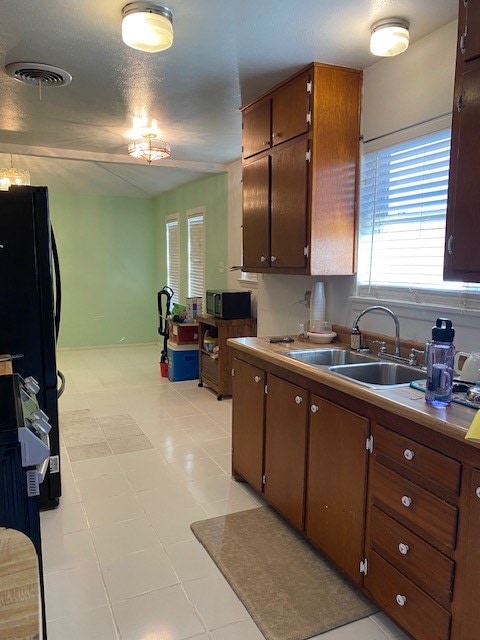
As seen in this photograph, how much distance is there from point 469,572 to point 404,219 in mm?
1699

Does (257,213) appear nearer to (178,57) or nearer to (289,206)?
(289,206)

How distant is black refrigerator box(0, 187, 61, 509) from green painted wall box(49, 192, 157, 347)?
4.94 meters

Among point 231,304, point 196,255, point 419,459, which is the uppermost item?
point 196,255

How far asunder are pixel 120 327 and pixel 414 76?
627cm

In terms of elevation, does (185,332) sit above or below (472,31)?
below

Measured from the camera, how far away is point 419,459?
1657mm

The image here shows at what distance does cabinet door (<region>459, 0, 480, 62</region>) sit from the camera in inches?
68.2

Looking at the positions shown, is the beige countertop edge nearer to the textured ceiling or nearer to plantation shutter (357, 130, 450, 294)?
plantation shutter (357, 130, 450, 294)

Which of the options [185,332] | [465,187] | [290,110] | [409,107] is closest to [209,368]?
[185,332]

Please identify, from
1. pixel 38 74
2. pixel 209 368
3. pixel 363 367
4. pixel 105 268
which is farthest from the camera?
pixel 105 268

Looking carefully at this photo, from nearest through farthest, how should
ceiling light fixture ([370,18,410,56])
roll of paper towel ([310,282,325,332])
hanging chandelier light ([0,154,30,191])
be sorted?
ceiling light fixture ([370,18,410,56])
roll of paper towel ([310,282,325,332])
hanging chandelier light ([0,154,30,191])

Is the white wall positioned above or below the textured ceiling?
below

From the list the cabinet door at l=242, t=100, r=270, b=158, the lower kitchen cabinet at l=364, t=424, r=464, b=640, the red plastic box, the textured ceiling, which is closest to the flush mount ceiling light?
the textured ceiling

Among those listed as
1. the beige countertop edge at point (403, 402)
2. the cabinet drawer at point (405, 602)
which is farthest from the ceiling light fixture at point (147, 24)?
the cabinet drawer at point (405, 602)
